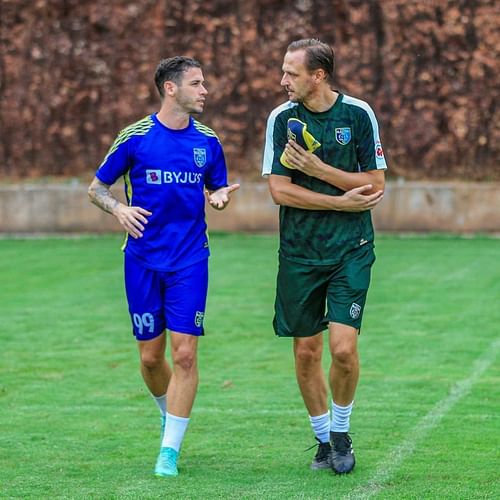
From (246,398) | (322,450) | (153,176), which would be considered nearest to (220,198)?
(153,176)

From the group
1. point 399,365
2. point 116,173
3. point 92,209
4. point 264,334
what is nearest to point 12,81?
point 92,209

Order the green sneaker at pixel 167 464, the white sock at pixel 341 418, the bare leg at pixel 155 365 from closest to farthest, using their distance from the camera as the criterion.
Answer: the green sneaker at pixel 167 464, the white sock at pixel 341 418, the bare leg at pixel 155 365

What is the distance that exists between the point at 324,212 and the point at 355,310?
1.73ft

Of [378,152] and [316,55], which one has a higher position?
[316,55]

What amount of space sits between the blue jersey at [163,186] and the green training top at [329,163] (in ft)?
1.50

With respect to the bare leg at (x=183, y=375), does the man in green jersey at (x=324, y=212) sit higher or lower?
higher

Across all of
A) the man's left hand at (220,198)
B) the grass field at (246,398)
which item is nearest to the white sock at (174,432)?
the grass field at (246,398)

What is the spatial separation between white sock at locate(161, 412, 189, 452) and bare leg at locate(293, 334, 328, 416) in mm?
656

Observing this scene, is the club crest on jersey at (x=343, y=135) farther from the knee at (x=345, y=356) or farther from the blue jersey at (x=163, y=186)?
the knee at (x=345, y=356)

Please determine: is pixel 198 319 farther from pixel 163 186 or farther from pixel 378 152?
pixel 378 152

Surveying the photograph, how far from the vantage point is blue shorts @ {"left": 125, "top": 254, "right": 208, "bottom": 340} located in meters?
7.32

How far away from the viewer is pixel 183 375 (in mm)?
7281

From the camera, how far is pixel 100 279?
16.4 meters

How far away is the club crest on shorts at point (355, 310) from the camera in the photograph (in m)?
7.09
